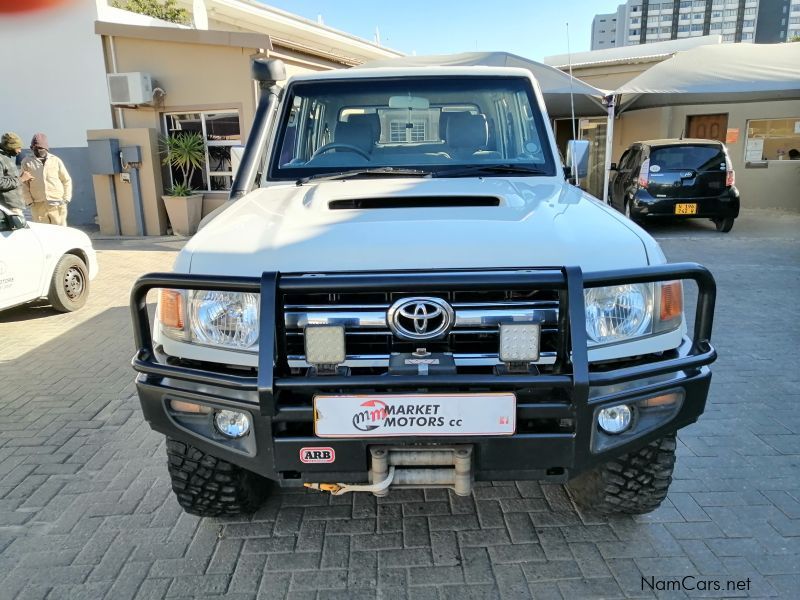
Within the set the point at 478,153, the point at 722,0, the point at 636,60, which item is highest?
the point at 722,0

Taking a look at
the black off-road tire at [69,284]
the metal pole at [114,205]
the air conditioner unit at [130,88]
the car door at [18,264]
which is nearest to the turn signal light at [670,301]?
the car door at [18,264]

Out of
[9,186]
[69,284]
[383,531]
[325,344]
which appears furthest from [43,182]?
[325,344]

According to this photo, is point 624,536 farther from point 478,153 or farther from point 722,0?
point 722,0

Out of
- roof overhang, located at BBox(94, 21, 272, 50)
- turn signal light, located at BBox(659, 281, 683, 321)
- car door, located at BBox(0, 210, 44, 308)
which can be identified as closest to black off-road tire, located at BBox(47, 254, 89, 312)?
car door, located at BBox(0, 210, 44, 308)

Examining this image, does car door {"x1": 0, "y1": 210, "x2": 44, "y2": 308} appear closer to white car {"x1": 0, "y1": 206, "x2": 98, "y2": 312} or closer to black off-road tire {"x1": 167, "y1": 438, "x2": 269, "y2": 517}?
white car {"x1": 0, "y1": 206, "x2": 98, "y2": 312}

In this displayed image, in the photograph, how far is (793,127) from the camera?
15242 millimetres

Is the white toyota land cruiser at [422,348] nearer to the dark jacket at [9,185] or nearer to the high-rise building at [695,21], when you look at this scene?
the dark jacket at [9,185]

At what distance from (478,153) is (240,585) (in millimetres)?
2462

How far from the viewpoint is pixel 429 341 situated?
2.22 meters

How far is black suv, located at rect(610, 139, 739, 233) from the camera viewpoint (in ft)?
37.1

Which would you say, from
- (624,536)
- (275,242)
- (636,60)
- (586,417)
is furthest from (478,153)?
(636,60)

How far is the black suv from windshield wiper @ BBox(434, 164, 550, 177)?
9055 mm

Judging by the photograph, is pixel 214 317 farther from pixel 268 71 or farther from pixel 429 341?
pixel 268 71

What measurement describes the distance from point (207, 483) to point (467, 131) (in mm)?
2317
